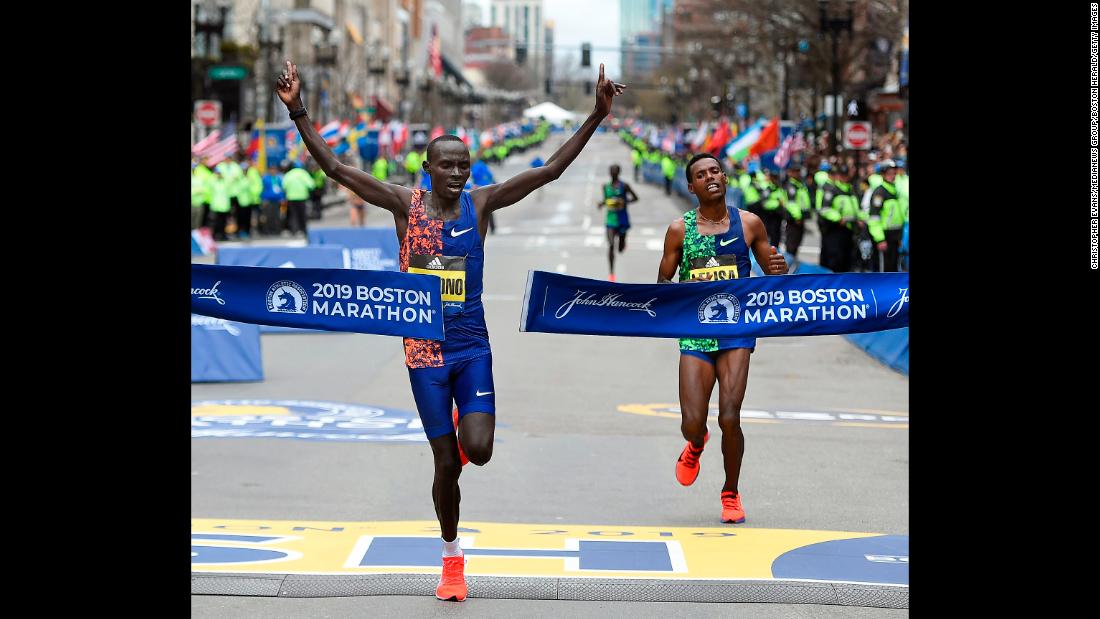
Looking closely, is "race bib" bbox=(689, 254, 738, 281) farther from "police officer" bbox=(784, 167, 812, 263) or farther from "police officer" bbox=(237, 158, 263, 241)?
"police officer" bbox=(237, 158, 263, 241)

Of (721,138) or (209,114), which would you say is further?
(721,138)

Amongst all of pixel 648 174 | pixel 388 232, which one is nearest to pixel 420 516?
pixel 388 232

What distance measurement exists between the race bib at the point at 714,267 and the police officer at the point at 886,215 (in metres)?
13.4

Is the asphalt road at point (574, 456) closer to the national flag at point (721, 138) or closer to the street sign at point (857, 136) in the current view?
the street sign at point (857, 136)

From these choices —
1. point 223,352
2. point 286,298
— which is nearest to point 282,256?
point 223,352

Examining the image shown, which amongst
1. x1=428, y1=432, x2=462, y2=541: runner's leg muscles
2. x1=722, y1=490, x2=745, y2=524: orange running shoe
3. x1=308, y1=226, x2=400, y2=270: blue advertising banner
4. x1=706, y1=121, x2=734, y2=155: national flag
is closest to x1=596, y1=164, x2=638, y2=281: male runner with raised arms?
x1=308, y1=226, x2=400, y2=270: blue advertising banner

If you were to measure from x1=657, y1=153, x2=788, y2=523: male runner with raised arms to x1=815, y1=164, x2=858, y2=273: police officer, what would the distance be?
602 inches

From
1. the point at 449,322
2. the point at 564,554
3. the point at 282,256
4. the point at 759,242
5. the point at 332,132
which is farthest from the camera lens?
the point at 332,132

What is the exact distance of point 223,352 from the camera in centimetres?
1498

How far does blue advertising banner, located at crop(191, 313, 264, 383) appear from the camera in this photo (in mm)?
14898

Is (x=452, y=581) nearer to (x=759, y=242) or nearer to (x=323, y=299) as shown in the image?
(x=323, y=299)

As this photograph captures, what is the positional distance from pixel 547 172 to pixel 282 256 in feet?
39.3

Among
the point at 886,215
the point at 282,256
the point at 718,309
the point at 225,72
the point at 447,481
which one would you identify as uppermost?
the point at 225,72
